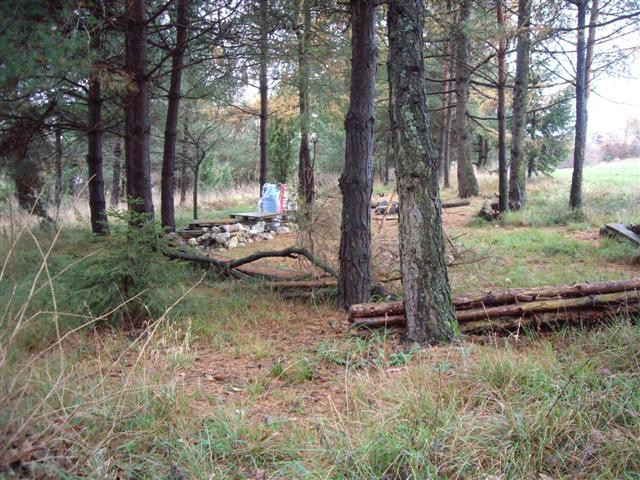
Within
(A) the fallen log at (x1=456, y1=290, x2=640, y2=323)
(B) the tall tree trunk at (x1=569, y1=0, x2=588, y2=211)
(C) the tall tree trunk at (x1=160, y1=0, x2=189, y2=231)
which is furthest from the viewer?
(B) the tall tree trunk at (x1=569, y1=0, x2=588, y2=211)

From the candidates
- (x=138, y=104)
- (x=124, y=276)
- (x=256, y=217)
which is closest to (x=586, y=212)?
(x=256, y=217)

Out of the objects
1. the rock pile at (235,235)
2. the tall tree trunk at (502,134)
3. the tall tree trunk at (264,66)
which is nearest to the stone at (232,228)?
the rock pile at (235,235)

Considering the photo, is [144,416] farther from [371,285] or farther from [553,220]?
[553,220]

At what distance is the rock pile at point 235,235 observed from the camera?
10.1m

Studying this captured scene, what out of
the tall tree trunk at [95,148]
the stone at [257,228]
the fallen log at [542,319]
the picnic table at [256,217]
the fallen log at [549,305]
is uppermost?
the tall tree trunk at [95,148]

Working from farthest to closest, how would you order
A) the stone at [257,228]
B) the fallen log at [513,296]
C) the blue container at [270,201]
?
the blue container at [270,201] < the stone at [257,228] < the fallen log at [513,296]

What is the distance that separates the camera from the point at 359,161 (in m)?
5.25

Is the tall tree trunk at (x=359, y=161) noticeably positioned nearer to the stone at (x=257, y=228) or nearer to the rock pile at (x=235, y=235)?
the rock pile at (x=235, y=235)

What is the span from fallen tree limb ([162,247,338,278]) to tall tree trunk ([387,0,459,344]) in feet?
6.91

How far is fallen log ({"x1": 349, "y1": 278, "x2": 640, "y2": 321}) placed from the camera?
4.18 metres

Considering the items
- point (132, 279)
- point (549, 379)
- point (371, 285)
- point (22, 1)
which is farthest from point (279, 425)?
point (22, 1)

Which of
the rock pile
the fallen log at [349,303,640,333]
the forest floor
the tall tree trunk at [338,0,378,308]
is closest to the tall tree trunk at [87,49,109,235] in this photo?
the rock pile

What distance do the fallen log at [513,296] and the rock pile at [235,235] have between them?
199 inches

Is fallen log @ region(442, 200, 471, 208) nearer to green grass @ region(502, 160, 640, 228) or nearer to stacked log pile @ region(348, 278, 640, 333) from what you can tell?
green grass @ region(502, 160, 640, 228)
